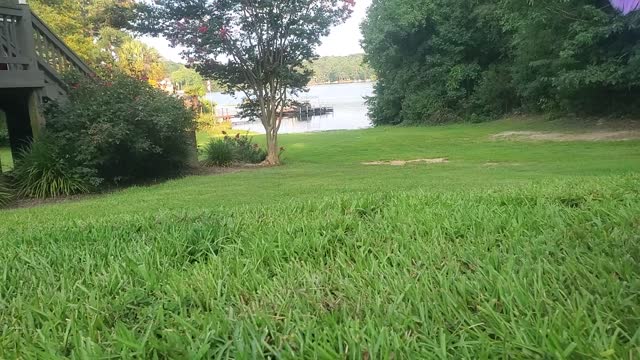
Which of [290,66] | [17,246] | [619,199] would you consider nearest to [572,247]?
[619,199]

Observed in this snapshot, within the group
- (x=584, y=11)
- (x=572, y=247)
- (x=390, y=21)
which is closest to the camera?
(x=572, y=247)

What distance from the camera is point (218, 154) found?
1471cm

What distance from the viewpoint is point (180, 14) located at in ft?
47.0

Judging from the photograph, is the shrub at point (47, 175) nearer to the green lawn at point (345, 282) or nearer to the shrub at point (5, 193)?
the shrub at point (5, 193)

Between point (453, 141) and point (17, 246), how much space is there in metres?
18.7

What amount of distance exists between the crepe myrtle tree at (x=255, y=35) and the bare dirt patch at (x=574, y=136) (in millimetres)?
9351

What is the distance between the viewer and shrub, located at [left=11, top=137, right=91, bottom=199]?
10.2 meters

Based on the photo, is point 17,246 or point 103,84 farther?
point 103,84

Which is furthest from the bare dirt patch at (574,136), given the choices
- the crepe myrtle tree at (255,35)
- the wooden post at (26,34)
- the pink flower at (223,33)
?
the wooden post at (26,34)

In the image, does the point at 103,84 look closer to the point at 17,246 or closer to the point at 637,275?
the point at 17,246

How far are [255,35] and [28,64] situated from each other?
5.81 m

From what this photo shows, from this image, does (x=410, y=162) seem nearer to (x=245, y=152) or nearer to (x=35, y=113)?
(x=245, y=152)

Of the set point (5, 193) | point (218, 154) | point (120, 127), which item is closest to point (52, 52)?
point (120, 127)

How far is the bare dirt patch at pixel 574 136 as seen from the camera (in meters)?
18.3
